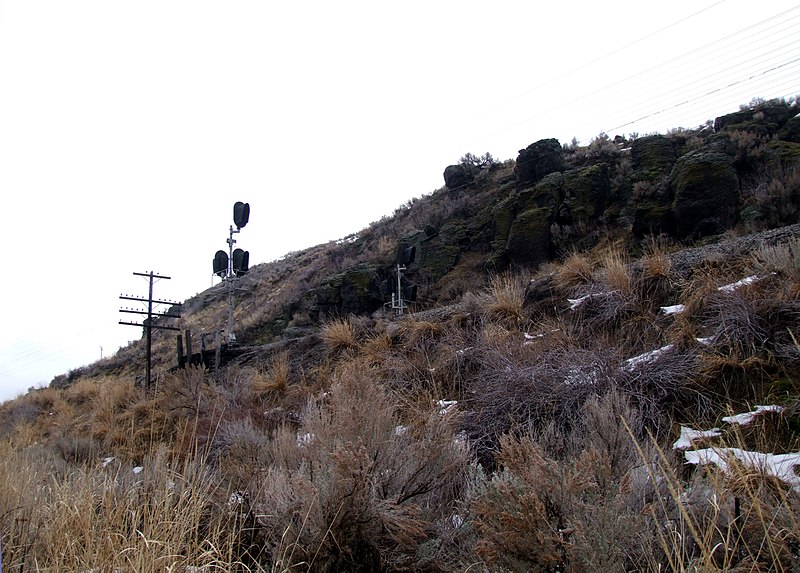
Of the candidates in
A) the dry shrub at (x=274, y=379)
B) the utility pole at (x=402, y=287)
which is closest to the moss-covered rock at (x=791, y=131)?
the utility pole at (x=402, y=287)

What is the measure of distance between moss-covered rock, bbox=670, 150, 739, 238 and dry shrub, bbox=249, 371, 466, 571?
46.5 ft

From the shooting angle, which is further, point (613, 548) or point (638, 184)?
point (638, 184)

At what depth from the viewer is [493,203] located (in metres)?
26.2

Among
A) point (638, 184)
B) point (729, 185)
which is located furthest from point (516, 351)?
point (638, 184)

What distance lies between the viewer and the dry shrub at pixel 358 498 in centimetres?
326

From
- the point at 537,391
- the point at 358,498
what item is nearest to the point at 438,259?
the point at 537,391

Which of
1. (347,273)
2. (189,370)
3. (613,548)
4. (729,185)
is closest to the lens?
(613,548)

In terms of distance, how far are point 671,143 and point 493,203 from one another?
8.00 m

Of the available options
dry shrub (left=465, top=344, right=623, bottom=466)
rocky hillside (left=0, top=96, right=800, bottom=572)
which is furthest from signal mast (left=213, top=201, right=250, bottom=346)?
dry shrub (left=465, top=344, right=623, bottom=466)

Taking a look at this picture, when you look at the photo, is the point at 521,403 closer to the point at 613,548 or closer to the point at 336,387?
the point at 336,387

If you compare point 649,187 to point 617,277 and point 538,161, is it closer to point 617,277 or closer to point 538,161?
point 538,161

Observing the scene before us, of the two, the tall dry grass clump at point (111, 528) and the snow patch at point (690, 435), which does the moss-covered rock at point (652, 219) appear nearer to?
the snow patch at point (690, 435)

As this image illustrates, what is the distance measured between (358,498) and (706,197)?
15.9 m

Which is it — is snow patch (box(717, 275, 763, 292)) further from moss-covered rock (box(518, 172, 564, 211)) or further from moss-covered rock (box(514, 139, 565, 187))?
moss-covered rock (box(514, 139, 565, 187))
